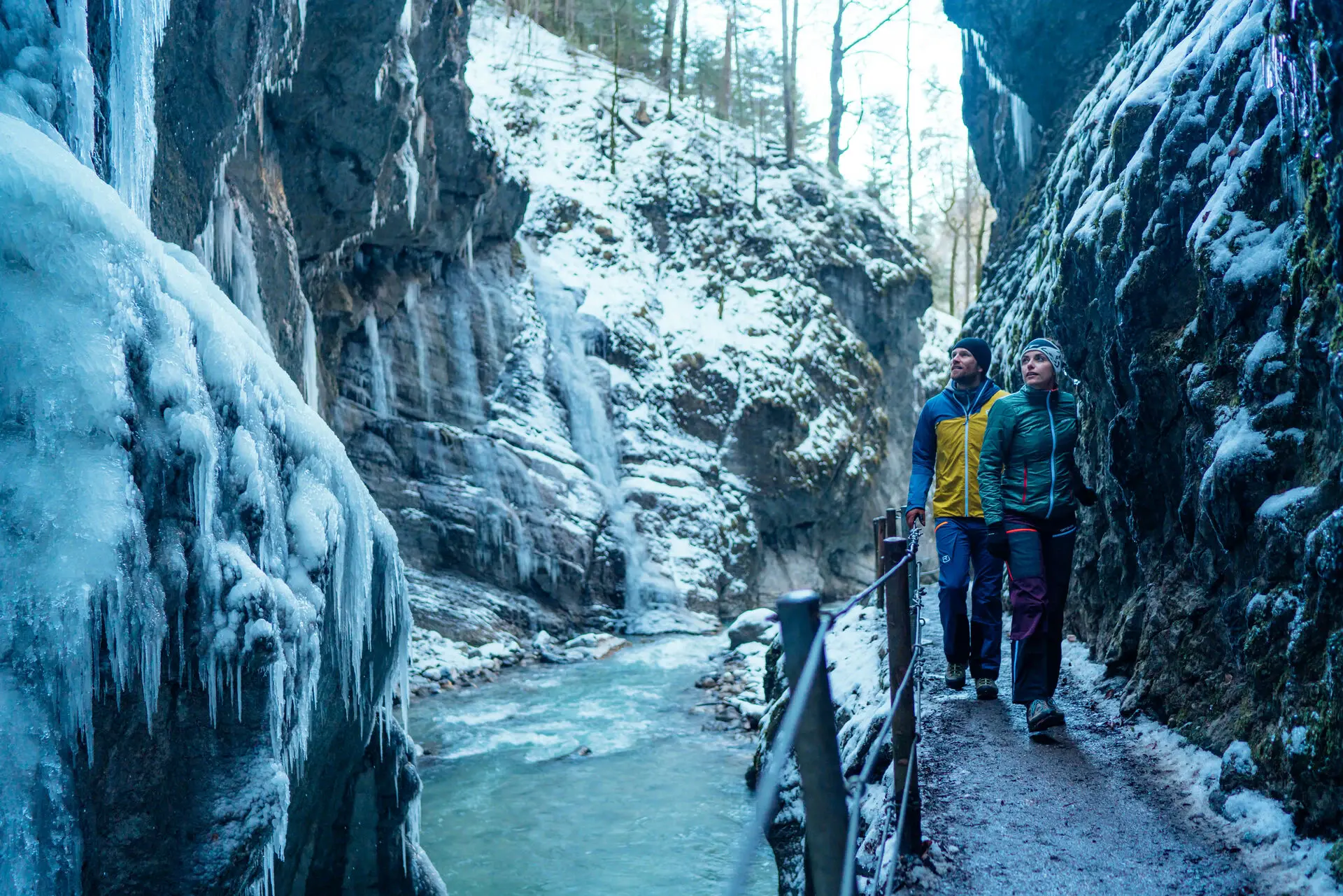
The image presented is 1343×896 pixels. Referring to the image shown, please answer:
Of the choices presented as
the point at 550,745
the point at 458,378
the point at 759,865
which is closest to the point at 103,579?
the point at 759,865

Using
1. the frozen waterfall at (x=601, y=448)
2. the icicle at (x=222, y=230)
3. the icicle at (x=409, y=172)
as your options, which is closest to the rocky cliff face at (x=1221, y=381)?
the icicle at (x=222, y=230)

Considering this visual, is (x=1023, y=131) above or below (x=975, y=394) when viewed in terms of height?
above

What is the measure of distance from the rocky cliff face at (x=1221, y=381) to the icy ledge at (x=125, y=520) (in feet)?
12.7

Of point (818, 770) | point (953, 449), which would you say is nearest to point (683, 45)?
point (953, 449)

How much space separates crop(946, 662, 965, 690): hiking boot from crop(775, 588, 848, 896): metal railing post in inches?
142

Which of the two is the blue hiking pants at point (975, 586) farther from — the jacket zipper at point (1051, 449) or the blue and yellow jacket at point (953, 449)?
the jacket zipper at point (1051, 449)

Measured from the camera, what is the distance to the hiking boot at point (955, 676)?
489 centimetres

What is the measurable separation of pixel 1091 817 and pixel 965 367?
232 centimetres

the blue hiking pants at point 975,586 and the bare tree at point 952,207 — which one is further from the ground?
the bare tree at point 952,207

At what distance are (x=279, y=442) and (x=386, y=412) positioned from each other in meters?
11.2

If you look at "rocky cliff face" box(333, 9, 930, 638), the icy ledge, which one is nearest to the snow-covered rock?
"rocky cliff face" box(333, 9, 930, 638)

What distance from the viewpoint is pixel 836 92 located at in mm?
27453

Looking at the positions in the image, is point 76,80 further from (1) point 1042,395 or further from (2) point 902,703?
(1) point 1042,395

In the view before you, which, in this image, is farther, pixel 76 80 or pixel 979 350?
pixel 979 350
